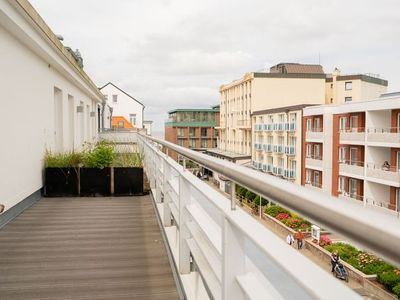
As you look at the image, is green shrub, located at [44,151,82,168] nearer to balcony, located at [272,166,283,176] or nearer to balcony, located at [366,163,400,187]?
balcony, located at [366,163,400,187]

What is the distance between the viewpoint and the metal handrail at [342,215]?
0.59 meters

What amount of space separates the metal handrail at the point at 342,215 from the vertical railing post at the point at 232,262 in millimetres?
363

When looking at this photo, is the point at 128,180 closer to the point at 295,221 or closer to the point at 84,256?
the point at 84,256

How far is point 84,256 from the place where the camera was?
3.38 meters

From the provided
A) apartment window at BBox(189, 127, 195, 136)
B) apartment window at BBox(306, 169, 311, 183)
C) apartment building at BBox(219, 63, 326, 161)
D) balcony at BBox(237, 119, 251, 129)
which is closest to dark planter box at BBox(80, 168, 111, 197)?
apartment window at BBox(306, 169, 311, 183)

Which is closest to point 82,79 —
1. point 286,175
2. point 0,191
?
point 0,191

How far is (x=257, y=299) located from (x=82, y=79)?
37.0 feet

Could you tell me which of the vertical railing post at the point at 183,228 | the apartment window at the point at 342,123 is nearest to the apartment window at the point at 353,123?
the apartment window at the point at 342,123

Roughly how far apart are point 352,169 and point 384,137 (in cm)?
366

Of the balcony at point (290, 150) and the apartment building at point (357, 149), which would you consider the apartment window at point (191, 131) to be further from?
the apartment building at point (357, 149)

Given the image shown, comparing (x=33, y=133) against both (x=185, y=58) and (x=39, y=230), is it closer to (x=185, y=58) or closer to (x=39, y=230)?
(x=39, y=230)

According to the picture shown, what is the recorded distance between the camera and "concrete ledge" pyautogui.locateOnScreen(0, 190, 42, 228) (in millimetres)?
4418

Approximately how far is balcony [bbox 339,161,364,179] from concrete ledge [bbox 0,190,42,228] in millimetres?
21162

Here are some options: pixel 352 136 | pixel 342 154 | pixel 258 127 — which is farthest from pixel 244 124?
pixel 352 136
